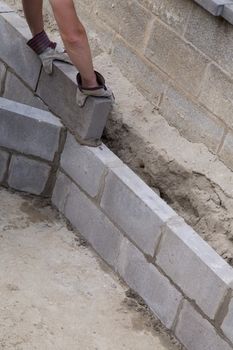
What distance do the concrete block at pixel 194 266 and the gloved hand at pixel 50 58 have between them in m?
1.46

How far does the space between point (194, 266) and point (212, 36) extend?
1.46 metres

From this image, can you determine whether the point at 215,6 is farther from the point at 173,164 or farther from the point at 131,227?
the point at 131,227

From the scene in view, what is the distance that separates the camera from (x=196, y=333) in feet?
14.5

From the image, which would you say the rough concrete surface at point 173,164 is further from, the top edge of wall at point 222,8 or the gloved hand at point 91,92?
the top edge of wall at point 222,8

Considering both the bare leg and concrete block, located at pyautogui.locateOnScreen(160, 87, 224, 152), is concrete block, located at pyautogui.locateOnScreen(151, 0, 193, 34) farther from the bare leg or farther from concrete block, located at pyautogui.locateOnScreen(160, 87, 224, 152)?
the bare leg

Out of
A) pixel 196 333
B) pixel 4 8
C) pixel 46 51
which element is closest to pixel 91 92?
pixel 46 51

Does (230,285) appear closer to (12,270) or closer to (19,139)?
(12,270)

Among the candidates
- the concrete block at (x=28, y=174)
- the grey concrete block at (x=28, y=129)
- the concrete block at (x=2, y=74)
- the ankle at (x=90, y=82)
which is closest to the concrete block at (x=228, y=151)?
the ankle at (x=90, y=82)

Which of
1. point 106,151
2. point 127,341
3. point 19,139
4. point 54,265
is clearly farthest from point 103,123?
point 127,341

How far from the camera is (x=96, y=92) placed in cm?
499

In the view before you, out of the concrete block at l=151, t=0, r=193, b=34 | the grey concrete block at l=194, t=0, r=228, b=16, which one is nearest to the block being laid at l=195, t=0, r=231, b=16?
the grey concrete block at l=194, t=0, r=228, b=16

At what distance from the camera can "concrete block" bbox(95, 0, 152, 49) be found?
5.44m

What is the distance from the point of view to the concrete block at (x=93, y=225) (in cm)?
498

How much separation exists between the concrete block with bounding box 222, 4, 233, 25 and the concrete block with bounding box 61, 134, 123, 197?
1.11 m
